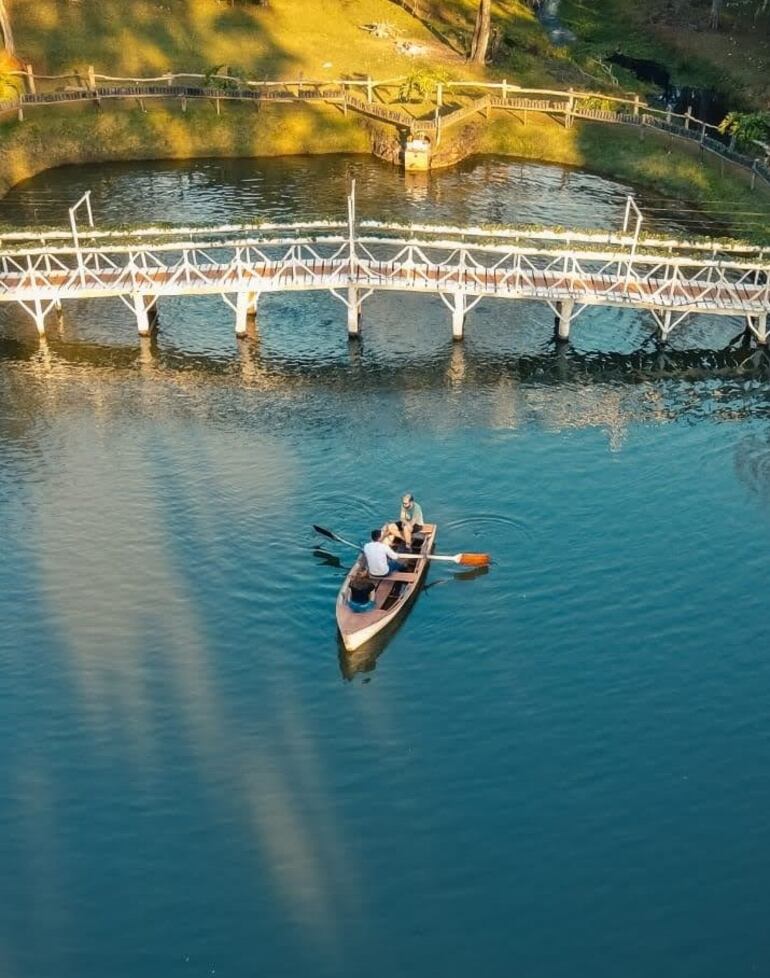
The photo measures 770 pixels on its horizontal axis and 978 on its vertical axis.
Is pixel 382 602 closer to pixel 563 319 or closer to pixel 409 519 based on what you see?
pixel 409 519

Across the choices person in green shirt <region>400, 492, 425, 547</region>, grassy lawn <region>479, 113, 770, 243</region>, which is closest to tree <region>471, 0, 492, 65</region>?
grassy lawn <region>479, 113, 770, 243</region>

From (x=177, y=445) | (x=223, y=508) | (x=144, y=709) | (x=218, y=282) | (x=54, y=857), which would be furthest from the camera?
(x=218, y=282)

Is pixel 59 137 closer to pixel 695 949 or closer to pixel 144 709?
pixel 144 709

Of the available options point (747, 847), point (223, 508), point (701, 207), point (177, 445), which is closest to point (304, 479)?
point (223, 508)

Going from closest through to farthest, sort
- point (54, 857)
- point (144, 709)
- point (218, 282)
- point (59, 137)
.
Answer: point (54, 857), point (144, 709), point (218, 282), point (59, 137)

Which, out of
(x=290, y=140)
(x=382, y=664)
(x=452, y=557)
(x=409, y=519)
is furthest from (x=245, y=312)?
(x=290, y=140)
